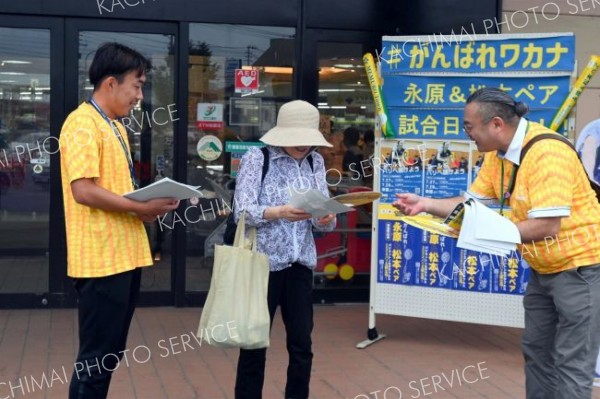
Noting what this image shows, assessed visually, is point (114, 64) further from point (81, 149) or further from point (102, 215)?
point (102, 215)

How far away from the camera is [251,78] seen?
729cm

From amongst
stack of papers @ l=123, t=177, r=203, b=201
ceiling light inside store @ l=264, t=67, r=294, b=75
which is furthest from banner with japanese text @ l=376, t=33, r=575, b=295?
stack of papers @ l=123, t=177, r=203, b=201

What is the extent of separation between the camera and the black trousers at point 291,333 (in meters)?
4.27

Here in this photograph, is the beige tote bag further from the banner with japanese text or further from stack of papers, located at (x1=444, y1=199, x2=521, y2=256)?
the banner with japanese text

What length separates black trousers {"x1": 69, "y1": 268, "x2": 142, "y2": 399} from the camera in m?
3.53

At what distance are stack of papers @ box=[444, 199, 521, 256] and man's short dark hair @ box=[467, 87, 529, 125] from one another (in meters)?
0.46

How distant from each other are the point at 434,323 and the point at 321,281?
1.12 metres

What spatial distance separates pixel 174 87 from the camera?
7199mm

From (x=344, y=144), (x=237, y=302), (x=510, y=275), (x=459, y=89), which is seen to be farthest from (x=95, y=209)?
(x=344, y=144)

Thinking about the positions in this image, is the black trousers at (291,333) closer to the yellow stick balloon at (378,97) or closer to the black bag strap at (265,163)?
the black bag strap at (265,163)

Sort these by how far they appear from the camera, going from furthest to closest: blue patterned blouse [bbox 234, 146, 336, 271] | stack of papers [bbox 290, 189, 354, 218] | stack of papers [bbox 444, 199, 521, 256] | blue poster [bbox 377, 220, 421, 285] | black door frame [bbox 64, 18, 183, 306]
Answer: black door frame [bbox 64, 18, 183, 306], blue poster [bbox 377, 220, 421, 285], blue patterned blouse [bbox 234, 146, 336, 271], stack of papers [bbox 290, 189, 354, 218], stack of papers [bbox 444, 199, 521, 256]

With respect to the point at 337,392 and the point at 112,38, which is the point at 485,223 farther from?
the point at 112,38

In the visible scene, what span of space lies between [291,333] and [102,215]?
1.29m

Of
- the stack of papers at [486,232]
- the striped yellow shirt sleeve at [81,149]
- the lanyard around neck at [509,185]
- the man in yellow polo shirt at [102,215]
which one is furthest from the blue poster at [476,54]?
the striped yellow shirt sleeve at [81,149]
